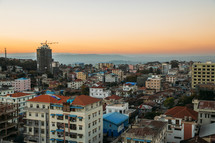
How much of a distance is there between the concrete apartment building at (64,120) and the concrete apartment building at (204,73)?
86.0 ft

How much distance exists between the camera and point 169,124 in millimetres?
12562

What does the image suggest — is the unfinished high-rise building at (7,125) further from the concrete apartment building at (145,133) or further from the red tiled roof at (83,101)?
the concrete apartment building at (145,133)

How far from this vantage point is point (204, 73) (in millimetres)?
34906

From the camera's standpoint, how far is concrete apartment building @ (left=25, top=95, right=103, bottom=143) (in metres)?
12.6

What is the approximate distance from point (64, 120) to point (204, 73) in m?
29.2

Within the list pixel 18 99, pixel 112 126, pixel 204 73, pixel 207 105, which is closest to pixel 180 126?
pixel 207 105

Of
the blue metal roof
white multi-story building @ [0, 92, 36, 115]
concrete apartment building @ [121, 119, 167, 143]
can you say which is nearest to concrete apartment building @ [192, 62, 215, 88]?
the blue metal roof

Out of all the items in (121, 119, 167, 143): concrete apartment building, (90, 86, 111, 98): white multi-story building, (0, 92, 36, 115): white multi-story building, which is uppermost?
(121, 119, 167, 143): concrete apartment building

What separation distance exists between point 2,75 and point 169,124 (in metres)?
44.6

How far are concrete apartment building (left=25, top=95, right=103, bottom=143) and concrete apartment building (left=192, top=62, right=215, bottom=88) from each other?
26217 mm

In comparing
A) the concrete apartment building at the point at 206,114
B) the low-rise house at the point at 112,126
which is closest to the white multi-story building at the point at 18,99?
the low-rise house at the point at 112,126

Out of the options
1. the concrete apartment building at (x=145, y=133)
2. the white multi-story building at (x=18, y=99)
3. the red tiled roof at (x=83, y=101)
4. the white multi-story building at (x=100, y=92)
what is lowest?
the white multi-story building at (x=100, y=92)

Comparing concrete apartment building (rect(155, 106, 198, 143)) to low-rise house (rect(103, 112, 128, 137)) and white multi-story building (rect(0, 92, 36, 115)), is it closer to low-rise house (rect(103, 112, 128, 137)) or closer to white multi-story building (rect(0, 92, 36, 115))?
low-rise house (rect(103, 112, 128, 137))

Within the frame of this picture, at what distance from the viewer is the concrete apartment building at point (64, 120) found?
41.3 feet
